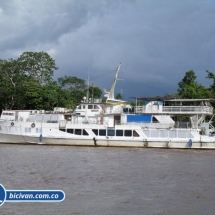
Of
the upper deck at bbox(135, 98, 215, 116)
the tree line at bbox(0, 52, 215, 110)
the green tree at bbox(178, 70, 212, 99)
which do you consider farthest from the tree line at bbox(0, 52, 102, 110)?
the upper deck at bbox(135, 98, 215, 116)

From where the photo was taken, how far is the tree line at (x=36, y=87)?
65.2 m

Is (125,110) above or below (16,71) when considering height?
below

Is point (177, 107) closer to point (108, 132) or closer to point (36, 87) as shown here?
point (108, 132)

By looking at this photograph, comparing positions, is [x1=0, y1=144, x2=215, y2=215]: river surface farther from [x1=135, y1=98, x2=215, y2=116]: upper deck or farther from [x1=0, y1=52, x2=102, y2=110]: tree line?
[x1=0, y1=52, x2=102, y2=110]: tree line

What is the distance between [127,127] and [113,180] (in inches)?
764

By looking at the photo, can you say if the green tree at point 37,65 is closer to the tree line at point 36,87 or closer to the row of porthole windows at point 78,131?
the tree line at point 36,87

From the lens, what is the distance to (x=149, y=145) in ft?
133

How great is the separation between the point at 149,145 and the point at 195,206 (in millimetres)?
23945

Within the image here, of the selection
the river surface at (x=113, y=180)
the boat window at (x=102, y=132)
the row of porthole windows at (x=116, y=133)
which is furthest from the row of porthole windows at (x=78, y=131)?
the river surface at (x=113, y=180)

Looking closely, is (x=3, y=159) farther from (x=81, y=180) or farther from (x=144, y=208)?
(x=144, y=208)

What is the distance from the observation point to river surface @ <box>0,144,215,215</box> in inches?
622

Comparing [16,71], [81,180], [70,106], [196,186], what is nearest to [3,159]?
[81,180]

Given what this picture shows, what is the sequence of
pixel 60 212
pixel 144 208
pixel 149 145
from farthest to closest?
pixel 149 145 → pixel 144 208 → pixel 60 212

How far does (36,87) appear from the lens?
66062 millimetres
